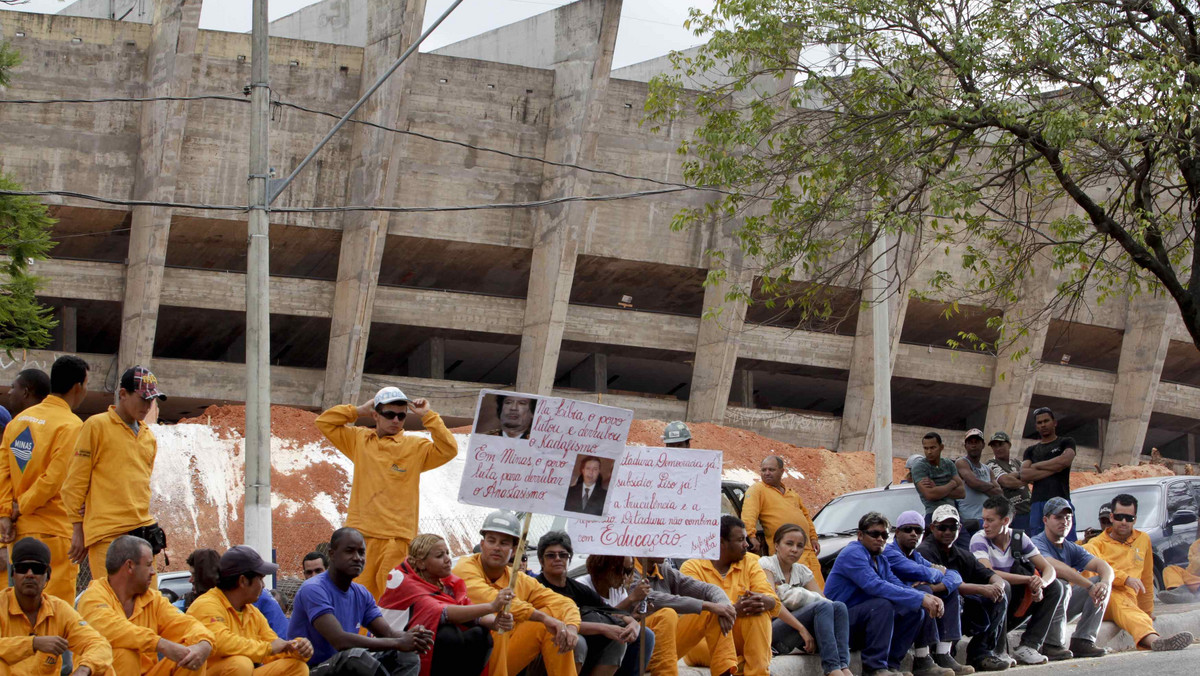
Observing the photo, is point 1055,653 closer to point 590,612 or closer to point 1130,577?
point 1130,577

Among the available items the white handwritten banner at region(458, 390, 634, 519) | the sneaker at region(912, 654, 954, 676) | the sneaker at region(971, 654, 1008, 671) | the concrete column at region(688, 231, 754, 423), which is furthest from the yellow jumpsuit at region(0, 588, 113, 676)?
the concrete column at region(688, 231, 754, 423)

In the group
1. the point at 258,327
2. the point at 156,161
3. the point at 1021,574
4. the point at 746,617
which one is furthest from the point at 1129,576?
the point at 156,161

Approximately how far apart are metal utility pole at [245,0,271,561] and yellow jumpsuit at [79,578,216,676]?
5109 mm

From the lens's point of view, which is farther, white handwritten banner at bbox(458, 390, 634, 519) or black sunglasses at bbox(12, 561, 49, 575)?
white handwritten banner at bbox(458, 390, 634, 519)

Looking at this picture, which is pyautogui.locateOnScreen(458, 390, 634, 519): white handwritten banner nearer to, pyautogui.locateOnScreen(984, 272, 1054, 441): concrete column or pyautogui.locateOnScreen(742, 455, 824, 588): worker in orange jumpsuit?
pyautogui.locateOnScreen(742, 455, 824, 588): worker in orange jumpsuit

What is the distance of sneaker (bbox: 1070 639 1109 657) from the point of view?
10594mm

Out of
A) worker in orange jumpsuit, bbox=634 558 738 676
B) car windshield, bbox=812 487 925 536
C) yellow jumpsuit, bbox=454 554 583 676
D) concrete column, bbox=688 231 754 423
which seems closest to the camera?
yellow jumpsuit, bbox=454 554 583 676

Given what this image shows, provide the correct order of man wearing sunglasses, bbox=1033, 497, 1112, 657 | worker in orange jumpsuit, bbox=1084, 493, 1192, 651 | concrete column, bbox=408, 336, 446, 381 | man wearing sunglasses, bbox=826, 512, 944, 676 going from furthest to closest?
concrete column, bbox=408, 336, 446, 381 → worker in orange jumpsuit, bbox=1084, 493, 1192, 651 → man wearing sunglasses, bbox=1033, 497, 1112, 657 → man wearing sunglasses, bbox=826, 512, 944, 676

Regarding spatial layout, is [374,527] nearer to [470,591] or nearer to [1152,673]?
[470,591]

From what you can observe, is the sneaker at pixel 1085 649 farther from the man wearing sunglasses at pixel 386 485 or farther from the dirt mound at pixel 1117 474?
the dirt mound at pixel 1117 474

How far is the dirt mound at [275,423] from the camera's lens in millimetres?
24094

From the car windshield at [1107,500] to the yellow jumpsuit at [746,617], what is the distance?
21.9ft

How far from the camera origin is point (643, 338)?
33438mm

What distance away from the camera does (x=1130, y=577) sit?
1107 cm
